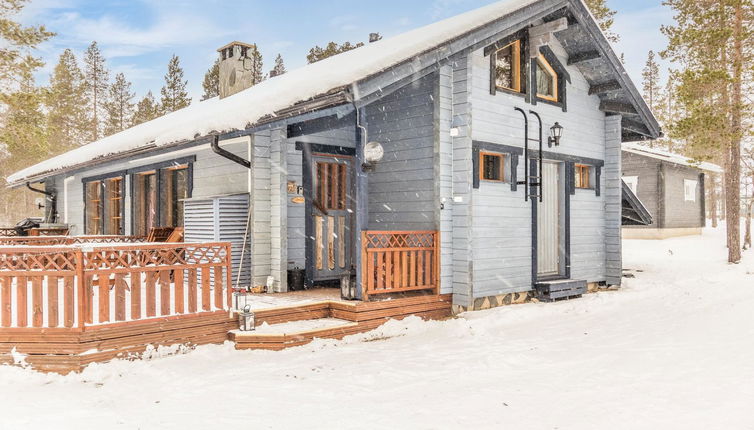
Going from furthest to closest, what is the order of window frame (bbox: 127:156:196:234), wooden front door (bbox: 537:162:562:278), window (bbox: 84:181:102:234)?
window (bbox: 84:181:102:234)
window frame (bbox: 127:156:196:234)
wooden front door (bbox: 537:162:562:278)

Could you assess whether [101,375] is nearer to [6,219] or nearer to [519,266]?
[519,266]

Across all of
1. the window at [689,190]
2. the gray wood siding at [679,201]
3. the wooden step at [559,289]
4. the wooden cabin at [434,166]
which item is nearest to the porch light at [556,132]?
the wooden cabin at [434,166]

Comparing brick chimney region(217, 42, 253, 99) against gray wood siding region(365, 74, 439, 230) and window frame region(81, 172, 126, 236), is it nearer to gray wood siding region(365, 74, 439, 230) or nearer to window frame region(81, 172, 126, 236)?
window frame region(81, 172, 126, 236)

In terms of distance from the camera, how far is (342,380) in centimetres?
536

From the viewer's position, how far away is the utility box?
8930mm

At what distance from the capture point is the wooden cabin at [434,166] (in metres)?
7.75

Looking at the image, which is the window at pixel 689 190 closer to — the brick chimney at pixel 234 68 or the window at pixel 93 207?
the brick chimney at pixel 234 68

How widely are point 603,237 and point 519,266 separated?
3287 mm

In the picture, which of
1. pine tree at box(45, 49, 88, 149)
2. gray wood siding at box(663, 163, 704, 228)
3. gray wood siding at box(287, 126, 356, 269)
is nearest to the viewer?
gray wood siding at box(287, 126, 356, 269)

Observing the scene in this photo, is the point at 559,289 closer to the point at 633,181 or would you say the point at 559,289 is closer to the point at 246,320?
the point at 246,320

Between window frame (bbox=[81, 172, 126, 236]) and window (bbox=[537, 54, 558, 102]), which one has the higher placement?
window (bbox=[537, 54, 558, 102])

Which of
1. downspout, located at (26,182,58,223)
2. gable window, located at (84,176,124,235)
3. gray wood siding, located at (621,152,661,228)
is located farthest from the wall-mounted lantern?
gray wood siding, located at (621,152,661,228)

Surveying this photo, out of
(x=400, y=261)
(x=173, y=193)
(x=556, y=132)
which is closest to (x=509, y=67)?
(x=556, y=132)

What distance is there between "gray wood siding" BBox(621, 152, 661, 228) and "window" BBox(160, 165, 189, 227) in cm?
2066
